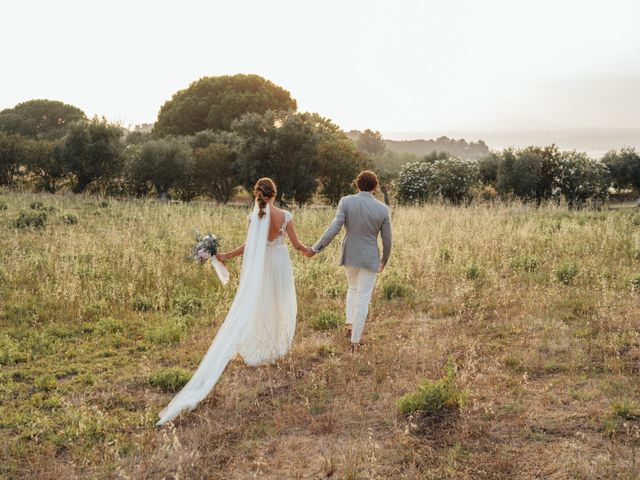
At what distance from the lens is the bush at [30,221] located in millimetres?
15961

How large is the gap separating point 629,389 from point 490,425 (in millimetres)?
1914

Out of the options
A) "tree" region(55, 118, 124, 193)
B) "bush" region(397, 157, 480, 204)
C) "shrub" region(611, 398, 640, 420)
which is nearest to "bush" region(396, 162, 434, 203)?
"bush" region(397, 157, 480, 204)

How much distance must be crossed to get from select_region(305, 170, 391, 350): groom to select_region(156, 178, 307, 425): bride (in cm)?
53

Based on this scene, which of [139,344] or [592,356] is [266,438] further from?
[592,356]

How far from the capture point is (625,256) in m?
12.8

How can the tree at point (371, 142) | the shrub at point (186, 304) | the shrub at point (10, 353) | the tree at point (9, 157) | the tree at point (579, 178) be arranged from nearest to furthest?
1. the shrub at point (10, 353)
2. the shrub at point (186, 304)
3. the tree at point (579, 178)
4. the tree at point (9, 157)
5. the tree at point (371, 142)

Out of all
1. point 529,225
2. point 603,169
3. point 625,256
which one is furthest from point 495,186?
point 625,256

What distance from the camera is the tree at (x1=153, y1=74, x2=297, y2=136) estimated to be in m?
52.7

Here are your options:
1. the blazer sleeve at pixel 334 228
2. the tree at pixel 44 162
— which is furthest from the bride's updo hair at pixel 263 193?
the tree at pixel 44 162

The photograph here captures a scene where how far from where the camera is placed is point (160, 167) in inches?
1156

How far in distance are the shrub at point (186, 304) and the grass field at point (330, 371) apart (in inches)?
1.4

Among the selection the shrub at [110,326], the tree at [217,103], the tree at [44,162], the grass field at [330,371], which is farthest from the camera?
the tree at [217,103]

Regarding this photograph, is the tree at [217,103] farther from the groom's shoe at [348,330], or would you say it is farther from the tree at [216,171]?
the groom's shoe at [348,330]

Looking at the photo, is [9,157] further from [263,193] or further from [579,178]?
[579,178]
